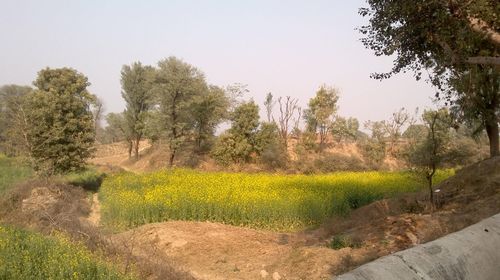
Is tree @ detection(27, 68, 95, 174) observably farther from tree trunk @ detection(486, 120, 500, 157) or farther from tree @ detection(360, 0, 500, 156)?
tree trunk @ detection(486, 120, 500, 157)

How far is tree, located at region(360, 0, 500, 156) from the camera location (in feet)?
21.2

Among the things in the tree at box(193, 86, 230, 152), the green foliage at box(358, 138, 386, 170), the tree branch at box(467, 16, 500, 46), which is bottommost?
the green foliage at box(358, 138, 386, 170)

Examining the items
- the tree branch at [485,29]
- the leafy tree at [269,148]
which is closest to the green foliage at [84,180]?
the leafy tree at [269,148]

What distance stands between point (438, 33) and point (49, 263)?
26.2ft

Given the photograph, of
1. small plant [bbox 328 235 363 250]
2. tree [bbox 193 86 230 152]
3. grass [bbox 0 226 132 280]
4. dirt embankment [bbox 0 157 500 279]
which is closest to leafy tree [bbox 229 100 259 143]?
tree [bbox 193 86 230 152]

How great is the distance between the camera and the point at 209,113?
44.0m

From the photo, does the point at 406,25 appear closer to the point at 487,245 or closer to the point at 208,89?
the point at 487,245

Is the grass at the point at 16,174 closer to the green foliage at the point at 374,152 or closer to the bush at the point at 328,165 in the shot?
the bush at the point at 328,165

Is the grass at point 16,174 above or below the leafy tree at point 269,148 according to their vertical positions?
below

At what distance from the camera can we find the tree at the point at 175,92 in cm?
4025

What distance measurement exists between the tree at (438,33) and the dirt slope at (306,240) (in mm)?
3647

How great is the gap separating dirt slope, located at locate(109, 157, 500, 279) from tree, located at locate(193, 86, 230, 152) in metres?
28.8

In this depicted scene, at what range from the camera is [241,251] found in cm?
1173

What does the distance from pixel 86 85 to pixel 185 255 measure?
19.7 m
